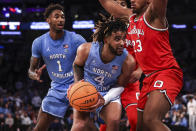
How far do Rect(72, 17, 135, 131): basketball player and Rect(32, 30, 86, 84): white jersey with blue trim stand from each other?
2.79 ft

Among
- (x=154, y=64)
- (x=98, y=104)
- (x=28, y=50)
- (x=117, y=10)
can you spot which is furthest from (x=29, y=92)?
(x=154, y=64)

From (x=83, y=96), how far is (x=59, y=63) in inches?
58.1

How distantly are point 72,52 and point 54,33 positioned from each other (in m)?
0.45

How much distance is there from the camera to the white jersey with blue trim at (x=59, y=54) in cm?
507

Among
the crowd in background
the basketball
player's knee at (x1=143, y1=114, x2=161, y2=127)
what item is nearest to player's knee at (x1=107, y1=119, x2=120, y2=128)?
the basketball

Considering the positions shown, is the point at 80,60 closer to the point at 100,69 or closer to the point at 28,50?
the point at 100,69

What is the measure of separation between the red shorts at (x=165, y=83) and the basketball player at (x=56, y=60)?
60.5 inches

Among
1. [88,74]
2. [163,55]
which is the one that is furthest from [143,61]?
[88,74]

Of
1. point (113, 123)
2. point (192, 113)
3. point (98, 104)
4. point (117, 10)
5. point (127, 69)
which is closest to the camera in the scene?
point (98, 104)

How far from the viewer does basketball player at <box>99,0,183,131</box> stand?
11.7 ft

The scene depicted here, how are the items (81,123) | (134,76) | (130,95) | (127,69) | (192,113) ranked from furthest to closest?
(192,113) → (130,95) → (134,76) → (127,69) → (81,123)

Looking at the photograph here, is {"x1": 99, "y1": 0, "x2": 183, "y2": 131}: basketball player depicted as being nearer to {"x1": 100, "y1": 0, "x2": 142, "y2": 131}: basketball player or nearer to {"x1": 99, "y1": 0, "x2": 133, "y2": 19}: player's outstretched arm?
{"x1": 100, "y1": 0, "x2": 142, "y2": 131}: basketball player

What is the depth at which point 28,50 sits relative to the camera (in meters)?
19.5

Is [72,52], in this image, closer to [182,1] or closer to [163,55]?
[163,55]
